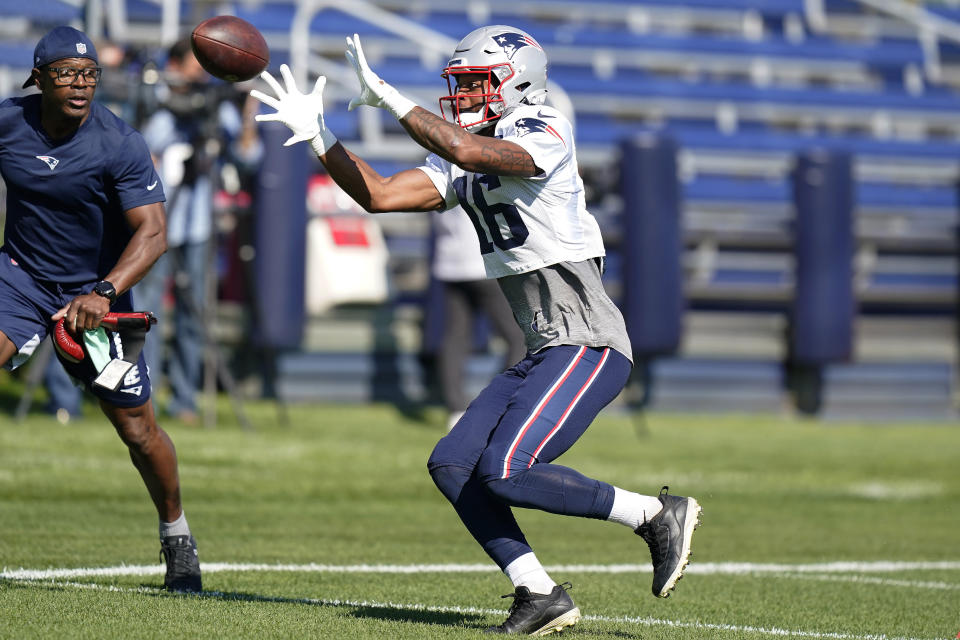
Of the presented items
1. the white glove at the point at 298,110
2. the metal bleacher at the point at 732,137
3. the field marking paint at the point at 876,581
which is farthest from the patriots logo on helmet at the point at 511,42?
the metal bleacher at the point at 732,137

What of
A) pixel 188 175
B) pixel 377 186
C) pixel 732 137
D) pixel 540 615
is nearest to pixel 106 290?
pixel 377 186

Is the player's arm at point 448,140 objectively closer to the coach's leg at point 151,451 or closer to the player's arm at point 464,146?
the player's arm at point 464,146

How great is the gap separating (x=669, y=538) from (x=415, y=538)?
226 cm

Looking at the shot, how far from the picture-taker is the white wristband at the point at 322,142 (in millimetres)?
3879

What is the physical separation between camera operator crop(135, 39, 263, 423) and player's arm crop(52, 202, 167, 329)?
383 centimetres

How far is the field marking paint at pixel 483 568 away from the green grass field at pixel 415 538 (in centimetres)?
2

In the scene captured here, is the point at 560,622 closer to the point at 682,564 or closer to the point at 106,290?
the point at 682,564

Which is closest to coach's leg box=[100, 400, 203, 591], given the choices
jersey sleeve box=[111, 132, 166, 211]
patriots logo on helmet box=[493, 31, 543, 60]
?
jersey sleeve box=[111, 132, 166, 211]

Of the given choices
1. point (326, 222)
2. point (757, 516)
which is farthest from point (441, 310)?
point (757, 516)

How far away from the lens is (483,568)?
5.18 m

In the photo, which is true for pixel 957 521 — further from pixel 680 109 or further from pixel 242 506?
pixel 680 109

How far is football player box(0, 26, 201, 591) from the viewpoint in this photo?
4203 millimetres

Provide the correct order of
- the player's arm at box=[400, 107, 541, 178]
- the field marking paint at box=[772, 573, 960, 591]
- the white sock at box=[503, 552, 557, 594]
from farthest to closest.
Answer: the field marking paint at box=[772, 573, 960, 591] → the white sock at box=[503, 552, 557, 594] → the player's arm at box=[400, 107, 541, 178]

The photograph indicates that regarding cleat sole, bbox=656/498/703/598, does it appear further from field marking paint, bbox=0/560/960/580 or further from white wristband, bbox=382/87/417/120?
white wristband, bbox=382/87/417/120
